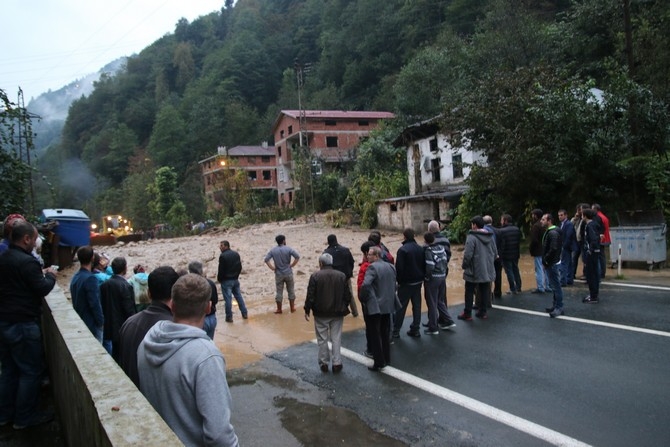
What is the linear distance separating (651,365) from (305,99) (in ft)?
224

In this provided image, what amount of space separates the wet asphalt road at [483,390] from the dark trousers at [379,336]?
0.21 meters

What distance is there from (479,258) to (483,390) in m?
3.46

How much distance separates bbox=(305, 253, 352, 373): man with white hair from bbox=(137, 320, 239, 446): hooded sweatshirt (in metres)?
4.17

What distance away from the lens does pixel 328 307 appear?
21.5ft

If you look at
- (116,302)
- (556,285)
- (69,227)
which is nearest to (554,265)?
(556,285)

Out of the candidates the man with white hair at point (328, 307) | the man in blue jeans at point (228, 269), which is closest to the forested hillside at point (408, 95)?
the man in blue jeans at point (228, 269)

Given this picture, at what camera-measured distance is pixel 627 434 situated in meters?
4.39

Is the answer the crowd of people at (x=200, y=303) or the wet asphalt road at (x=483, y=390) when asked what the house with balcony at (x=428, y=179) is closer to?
the crowd of people at (x=200, y=303)

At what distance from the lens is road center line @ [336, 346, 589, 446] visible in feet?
14.5

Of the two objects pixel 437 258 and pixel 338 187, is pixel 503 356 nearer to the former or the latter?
pixel 437 258

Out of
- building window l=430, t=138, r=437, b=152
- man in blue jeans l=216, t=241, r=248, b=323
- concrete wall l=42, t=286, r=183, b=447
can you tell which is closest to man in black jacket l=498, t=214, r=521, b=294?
man in blue jeans l=216, t=241, r=248, b=323

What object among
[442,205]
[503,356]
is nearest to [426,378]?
[503,356]

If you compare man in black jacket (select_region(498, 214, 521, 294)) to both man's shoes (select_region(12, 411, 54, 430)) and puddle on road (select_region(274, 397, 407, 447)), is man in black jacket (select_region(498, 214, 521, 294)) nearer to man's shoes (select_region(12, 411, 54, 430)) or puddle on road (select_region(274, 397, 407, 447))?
puddle on road (select_region(274, 397, 407, 447))

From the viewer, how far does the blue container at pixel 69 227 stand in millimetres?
18891
